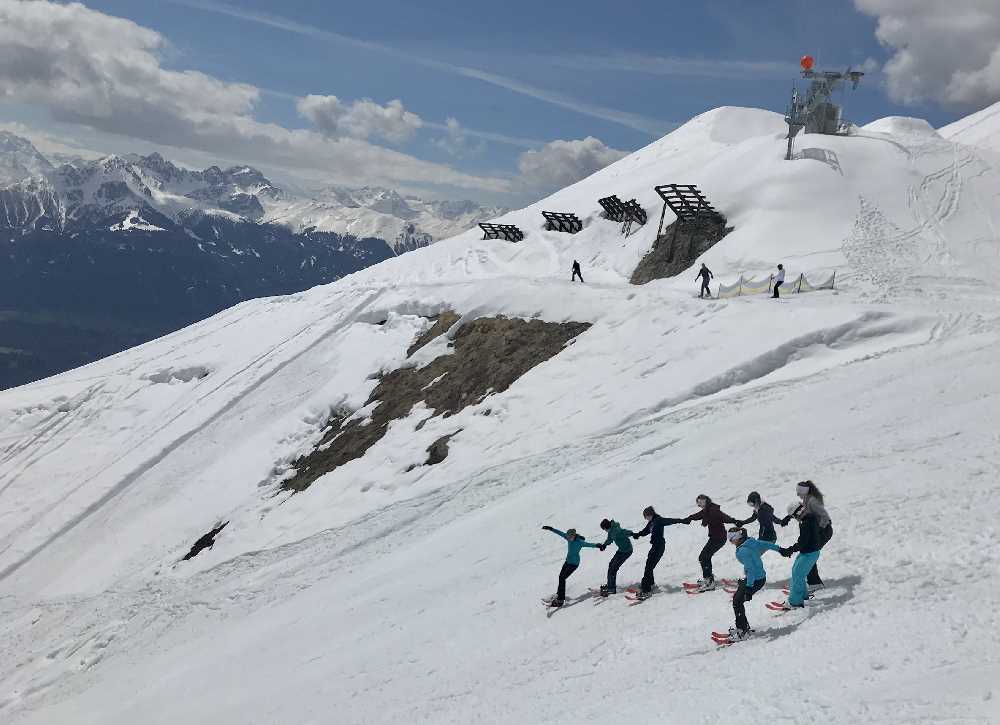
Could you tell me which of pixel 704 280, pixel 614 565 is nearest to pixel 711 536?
pixel 614 565

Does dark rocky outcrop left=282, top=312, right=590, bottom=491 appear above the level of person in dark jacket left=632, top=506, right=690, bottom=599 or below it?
above

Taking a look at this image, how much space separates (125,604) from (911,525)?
25291mm

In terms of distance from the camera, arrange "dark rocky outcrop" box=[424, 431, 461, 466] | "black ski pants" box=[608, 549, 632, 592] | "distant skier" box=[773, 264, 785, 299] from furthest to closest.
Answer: "distant skier" box=[773, 264, 785, 299] < "dark rocky outcrop" box=[424, 431, 461, 466] < "black ski pants" box=[608, 549, 632, 592]

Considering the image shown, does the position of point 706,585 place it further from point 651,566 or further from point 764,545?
point 764,545

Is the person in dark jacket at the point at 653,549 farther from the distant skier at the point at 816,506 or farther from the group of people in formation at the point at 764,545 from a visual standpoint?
the distant skier at the point at 816,506

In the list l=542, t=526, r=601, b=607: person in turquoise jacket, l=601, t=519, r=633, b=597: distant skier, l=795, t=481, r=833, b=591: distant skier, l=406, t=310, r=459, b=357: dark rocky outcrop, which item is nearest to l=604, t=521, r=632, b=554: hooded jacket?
l=601, t=519, r=633, b=597: distant skier

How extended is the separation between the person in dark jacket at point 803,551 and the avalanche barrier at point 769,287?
70.6 ft

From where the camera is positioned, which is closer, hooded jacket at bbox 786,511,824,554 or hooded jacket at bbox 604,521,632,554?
hooded jacket at bbox 786,511,824,554

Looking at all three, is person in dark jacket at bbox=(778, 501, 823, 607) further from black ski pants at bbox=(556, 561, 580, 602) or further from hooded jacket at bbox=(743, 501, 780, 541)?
black ski pants at bbox=(556, 561, 580, 602)

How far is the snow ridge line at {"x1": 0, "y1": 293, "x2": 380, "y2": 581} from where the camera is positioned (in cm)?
3334

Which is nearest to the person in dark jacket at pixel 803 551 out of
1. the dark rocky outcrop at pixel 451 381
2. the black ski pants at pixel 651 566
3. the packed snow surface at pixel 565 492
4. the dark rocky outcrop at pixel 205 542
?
the packed snow surface at pixel 565 492

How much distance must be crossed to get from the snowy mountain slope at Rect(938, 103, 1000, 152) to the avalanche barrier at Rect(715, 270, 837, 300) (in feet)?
163

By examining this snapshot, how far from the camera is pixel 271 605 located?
2100 centimetres

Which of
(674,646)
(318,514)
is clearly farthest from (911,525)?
(318,514)
